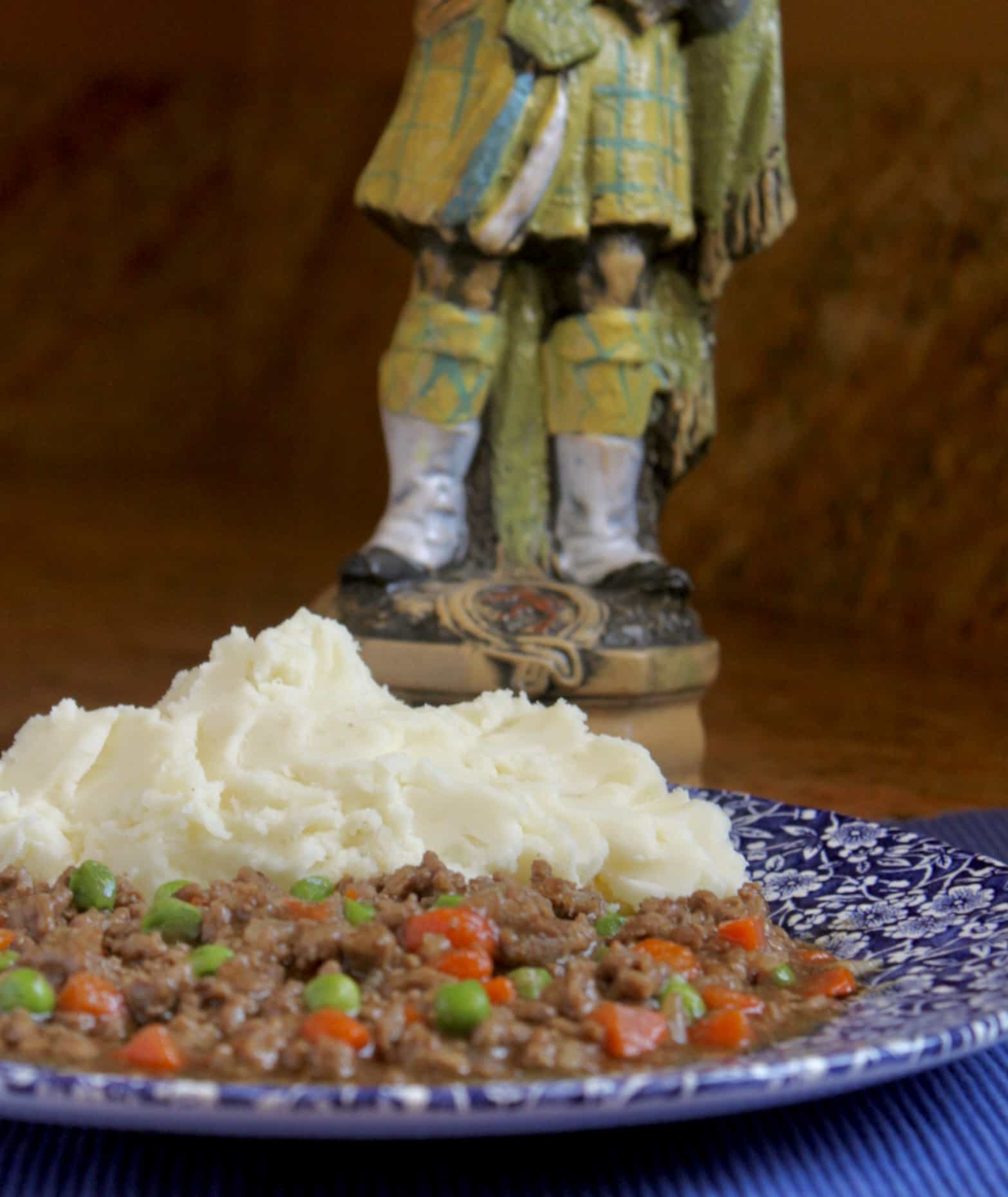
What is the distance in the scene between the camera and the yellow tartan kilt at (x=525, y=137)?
3053 millimetres

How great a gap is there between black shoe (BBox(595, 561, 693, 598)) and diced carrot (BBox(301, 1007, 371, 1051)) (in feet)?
5.89

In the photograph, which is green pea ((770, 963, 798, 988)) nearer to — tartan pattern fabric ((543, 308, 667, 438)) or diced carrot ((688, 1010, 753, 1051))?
diced carrot ((688, 1010, 753, 1051))

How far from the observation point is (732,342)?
621 cm

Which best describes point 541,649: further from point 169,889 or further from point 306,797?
point 169,889

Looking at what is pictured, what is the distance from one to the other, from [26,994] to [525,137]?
1.94 m

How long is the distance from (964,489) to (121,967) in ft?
14.1

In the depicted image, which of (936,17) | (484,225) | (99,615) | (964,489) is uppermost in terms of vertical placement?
(936,17)

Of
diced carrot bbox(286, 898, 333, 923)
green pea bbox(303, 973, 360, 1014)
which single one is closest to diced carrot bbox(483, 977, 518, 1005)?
green pea bbox(303, 973, 360, 1014)

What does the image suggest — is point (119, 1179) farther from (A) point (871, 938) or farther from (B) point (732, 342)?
(B) point (732, 342)

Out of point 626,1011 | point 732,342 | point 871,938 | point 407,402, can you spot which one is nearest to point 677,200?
point 407,402

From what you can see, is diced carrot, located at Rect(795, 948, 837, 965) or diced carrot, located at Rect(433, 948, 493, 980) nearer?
diced carrot, located at Rect(433, 948, 493, 980)

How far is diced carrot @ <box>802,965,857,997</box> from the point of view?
1742mm

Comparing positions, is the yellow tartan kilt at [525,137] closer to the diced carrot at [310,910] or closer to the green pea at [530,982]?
the diced carrot at [310,910]

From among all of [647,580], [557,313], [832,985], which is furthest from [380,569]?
[832,985]
